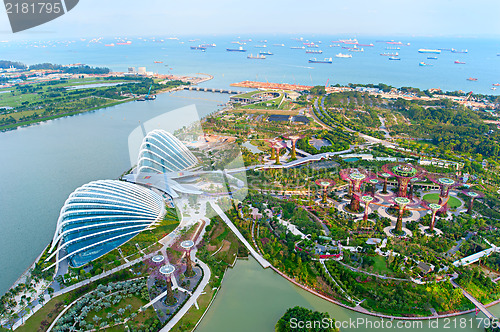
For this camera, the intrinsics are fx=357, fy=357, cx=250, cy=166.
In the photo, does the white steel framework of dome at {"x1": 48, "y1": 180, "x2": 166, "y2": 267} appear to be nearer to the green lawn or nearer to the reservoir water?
the reservoir water

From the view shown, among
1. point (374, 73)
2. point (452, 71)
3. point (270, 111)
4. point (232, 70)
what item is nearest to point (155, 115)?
point (270, 111)

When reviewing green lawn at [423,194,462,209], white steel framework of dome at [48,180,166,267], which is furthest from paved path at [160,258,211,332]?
green lawn at [423,194,462,209]

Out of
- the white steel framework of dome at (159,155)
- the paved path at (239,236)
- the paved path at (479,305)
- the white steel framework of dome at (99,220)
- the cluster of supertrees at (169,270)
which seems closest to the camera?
the paved path at (479,305)

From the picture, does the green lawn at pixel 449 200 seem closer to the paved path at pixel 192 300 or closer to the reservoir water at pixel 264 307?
the reservoir water at pixel 264 307

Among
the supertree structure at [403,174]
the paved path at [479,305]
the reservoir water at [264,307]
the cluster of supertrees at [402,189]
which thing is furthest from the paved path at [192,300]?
the supertree structure at [403,174]

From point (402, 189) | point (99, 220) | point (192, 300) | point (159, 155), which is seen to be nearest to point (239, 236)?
point (192, 300)

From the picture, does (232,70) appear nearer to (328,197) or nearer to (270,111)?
(270,111)
